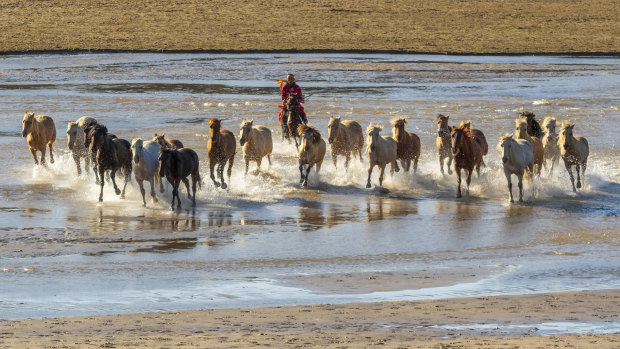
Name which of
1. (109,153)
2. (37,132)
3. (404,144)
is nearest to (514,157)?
(404,144)

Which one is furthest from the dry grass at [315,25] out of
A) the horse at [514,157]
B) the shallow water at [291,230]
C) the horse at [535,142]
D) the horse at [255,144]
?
the horse at [514,157]

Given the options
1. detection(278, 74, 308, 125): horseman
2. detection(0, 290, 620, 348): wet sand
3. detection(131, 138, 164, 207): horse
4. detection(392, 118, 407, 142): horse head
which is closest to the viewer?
detection(0, 290, 620, 348): wet sand

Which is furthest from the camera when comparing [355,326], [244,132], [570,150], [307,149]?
[244,132]

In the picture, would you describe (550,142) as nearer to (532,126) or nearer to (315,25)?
(532,126)

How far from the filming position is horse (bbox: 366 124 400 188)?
18.2 m

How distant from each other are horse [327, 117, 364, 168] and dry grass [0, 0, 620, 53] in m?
32.1

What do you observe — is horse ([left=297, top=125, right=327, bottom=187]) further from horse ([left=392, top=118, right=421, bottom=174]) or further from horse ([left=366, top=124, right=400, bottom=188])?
horse ([left=392, top=118, right=421, bottom=174])

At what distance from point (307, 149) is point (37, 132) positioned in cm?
576

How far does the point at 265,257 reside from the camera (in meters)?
13.1

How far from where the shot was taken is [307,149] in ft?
60.3

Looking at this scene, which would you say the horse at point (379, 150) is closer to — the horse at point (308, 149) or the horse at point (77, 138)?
the horse at point (308, 149)

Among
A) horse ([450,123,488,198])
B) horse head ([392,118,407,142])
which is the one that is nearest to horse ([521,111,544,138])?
horse ([450,123,488,198])

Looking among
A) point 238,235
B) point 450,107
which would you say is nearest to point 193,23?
point 450,107

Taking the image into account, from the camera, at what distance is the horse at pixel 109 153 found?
17.0 meters
